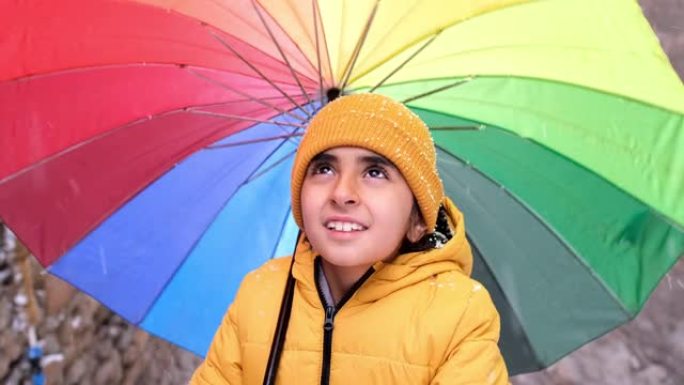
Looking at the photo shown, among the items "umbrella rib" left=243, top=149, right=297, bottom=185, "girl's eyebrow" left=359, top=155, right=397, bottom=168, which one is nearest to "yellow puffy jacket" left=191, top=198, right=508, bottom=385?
"girl's eyebrow" left=359, top=155, right=397, bottom=168

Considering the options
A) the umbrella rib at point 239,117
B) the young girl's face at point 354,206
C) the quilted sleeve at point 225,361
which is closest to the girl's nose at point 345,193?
the young girl's face at point 354,206

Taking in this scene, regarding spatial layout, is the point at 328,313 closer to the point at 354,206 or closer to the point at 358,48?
the point at 354,206

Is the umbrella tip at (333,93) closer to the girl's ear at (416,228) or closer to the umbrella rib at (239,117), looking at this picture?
the umbrella rib at (239,117)

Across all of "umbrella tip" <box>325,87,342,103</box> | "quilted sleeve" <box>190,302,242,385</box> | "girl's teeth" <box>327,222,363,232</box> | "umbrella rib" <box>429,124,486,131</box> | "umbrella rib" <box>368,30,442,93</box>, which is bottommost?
"quilted sleeve" <box>190,302,242,385</box>

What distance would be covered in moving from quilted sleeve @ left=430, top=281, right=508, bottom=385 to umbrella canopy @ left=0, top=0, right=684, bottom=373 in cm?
66

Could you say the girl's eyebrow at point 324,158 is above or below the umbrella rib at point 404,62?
below

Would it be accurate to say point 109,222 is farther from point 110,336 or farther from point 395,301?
point 110,336

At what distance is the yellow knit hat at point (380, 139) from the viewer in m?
1.99

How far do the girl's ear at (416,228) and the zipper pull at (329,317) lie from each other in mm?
248

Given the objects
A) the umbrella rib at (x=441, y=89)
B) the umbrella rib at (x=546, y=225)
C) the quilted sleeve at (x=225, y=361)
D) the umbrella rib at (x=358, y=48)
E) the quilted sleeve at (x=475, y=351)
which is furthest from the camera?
the umbrella rib at (x=546, y=225)

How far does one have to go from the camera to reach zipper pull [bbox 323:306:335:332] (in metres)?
2.05

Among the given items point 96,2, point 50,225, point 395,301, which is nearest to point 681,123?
point 395,301

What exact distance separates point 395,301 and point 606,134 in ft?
Answer: 2.83

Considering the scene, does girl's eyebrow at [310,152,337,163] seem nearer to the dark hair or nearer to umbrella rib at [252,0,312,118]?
the dark hair
